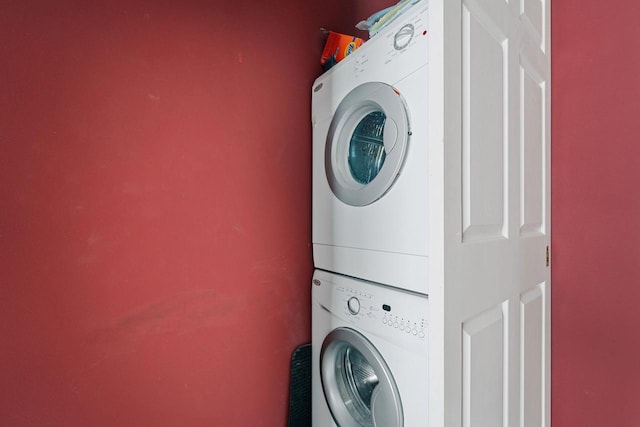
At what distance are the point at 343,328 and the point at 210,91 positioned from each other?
38.2 inches

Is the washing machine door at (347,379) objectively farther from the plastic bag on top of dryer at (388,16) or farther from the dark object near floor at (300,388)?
the plastic bag on top of dryer at (388,16)

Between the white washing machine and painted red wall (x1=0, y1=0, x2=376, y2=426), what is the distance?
0.18 m

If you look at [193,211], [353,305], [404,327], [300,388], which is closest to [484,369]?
[404,327]

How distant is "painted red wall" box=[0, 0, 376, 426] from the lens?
915 mm

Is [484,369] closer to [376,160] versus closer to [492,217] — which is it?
[492,217]

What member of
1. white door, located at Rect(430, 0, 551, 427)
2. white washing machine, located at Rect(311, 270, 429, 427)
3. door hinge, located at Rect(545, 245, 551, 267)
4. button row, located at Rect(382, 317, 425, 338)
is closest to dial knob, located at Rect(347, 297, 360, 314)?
white washing machine, located at Rect(311, 270, 429, 427)

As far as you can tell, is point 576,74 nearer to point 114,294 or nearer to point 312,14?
point 312,14

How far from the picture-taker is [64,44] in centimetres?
96

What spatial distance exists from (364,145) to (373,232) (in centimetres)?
36

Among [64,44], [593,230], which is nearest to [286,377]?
[593,230]

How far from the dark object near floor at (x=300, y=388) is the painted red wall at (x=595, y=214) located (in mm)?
956

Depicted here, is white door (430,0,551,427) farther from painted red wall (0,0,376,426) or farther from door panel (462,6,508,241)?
painted red wall (0,0,376,426)

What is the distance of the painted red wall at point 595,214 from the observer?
1042 millimetres

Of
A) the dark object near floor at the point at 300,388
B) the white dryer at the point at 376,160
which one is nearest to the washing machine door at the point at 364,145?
the white dryer at the point at 376,160
